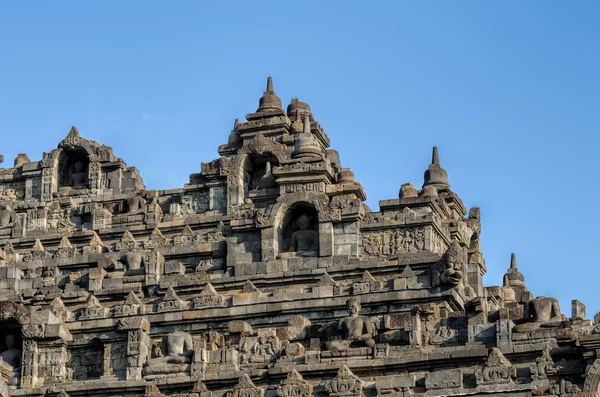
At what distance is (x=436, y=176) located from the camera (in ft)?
338

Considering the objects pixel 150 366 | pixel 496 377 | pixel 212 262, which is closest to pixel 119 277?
pixel 212 262

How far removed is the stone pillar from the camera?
3184 inches

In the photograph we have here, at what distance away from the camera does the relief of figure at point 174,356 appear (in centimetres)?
7981

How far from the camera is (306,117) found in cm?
9869

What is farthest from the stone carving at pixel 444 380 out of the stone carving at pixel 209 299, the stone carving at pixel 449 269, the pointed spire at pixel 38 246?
the pointed spire at pixel 38 246

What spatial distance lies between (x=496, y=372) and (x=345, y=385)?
194 inches

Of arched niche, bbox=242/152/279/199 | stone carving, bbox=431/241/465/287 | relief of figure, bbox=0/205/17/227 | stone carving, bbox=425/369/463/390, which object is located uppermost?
arched niche, bbox=242/152/279/199

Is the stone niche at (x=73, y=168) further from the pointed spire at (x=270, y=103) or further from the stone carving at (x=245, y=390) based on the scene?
the stone carving at (x=245, y=390)

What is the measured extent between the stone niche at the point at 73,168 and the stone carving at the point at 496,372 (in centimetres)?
3200

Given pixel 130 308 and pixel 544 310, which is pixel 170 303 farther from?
pixel 544 310

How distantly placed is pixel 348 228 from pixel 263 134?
34.6 ft

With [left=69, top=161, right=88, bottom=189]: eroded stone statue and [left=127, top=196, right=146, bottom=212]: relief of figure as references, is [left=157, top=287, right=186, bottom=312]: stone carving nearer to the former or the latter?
[left=127, top=196, right=146, bottom=212]: relief of figure

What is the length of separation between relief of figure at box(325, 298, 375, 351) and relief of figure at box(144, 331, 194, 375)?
4.92 metres

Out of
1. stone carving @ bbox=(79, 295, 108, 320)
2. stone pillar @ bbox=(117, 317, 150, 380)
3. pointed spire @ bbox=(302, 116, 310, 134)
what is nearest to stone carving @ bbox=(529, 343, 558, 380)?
stone pillar @ bbox=(117, 317, 150, 380)
